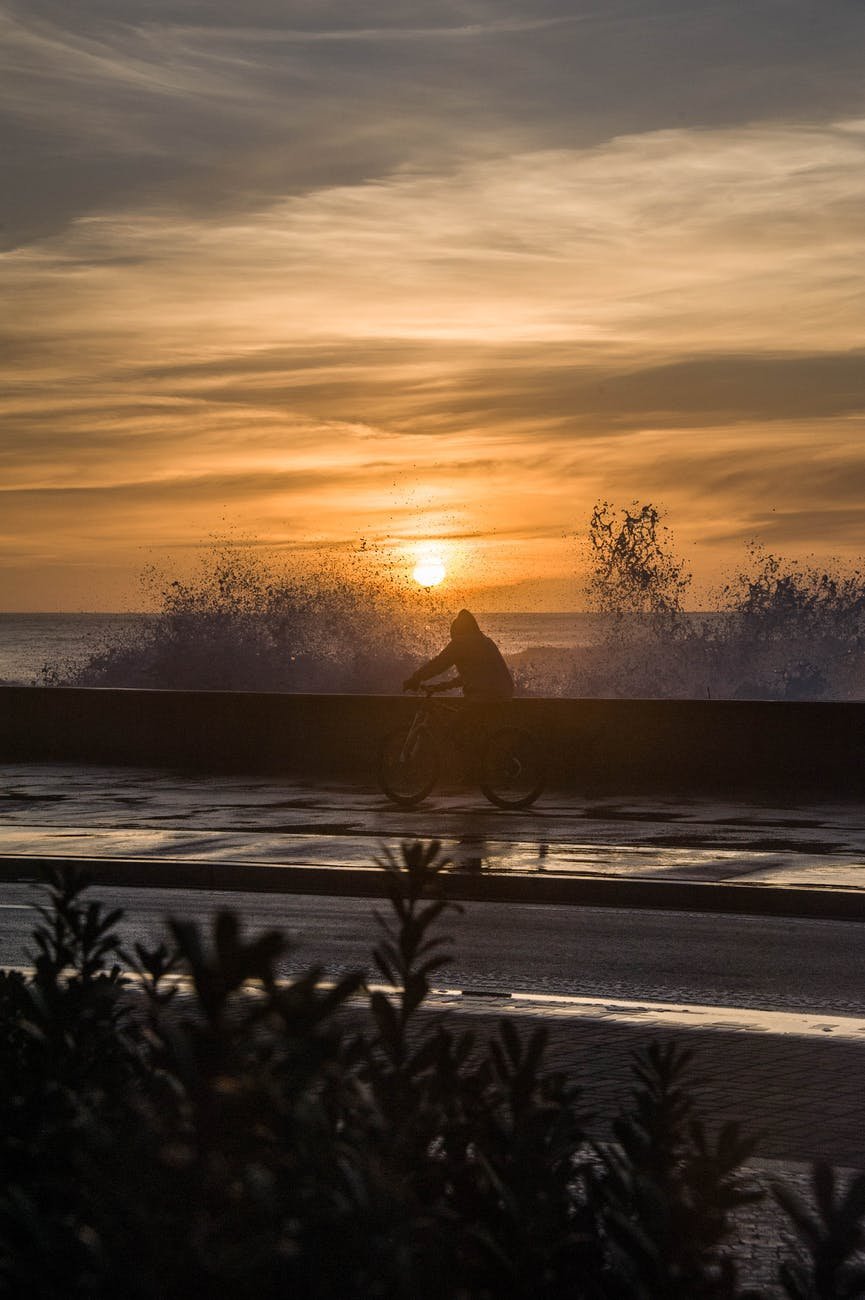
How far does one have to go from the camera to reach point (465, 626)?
63.5ft

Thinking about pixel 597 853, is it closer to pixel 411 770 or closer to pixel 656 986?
pixel 411 770

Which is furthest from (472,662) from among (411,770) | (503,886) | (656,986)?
(656,986)

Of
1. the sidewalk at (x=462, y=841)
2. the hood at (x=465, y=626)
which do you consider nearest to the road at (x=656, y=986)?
the sidewalk at (x=462, y=841)

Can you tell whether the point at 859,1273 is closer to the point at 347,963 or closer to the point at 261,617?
the point at 347,963

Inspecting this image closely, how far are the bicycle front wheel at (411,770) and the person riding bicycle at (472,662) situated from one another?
2.10 feet

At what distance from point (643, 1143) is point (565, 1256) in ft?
0.91

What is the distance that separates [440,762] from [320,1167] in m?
16.6

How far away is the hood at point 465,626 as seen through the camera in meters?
19.3

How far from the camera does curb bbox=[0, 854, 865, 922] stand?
39.7 feet

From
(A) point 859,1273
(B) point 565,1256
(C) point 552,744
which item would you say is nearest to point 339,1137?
(B) point 565,1256

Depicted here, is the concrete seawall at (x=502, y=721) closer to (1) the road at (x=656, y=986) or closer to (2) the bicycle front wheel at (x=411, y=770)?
(2) the bicycle front wheel at (x=411, y=770)

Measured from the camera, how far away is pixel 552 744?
2097cm

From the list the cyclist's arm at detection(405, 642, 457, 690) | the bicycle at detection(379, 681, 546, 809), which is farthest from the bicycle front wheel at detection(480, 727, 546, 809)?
the cyclist's arm at detection(405, 642, 457, 690)

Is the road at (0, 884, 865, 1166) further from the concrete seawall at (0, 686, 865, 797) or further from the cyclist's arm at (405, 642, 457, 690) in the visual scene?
the concrete seawall at (0, 686, 865, 797)
